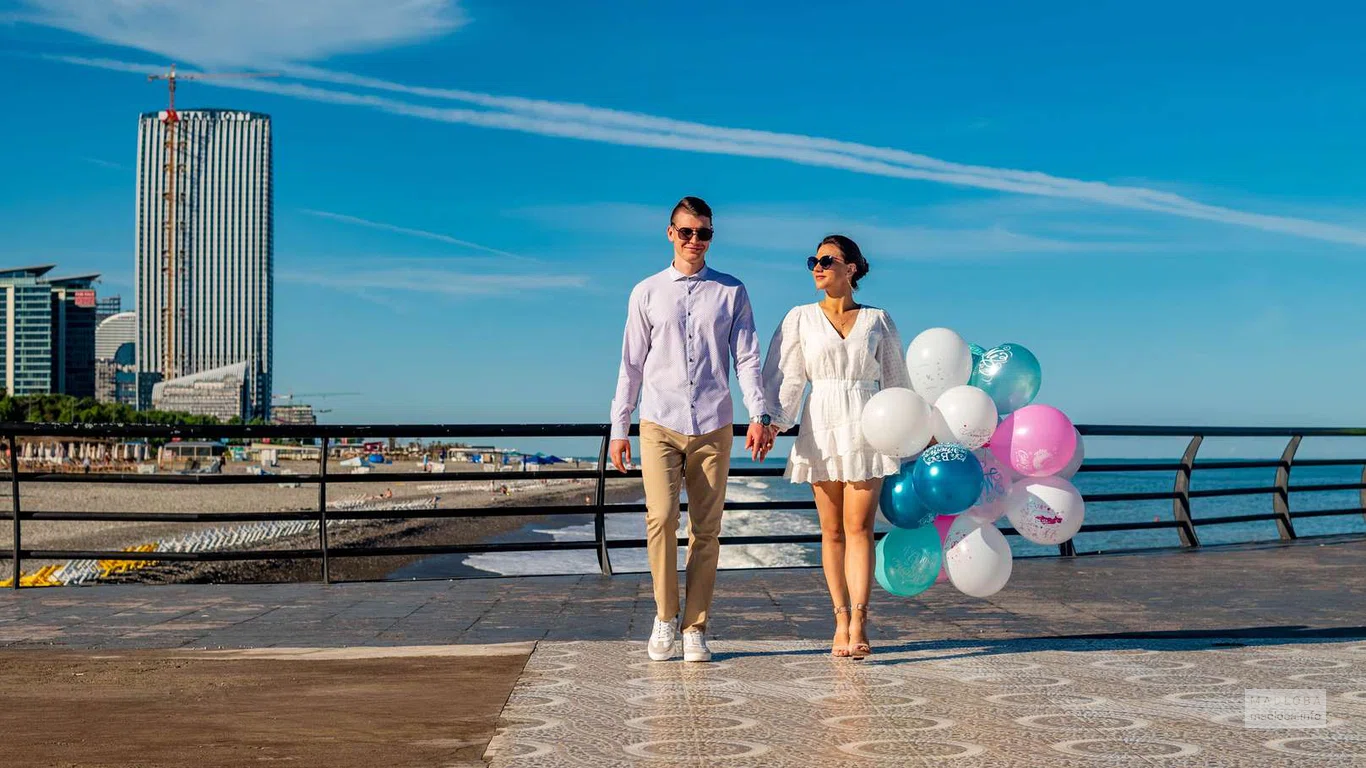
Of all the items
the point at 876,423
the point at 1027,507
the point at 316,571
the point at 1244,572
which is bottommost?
the point at 316,571

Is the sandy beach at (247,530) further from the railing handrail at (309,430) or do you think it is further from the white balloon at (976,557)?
the white balloon at (976,557)

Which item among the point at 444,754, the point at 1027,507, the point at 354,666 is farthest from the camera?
the point at 1027,507

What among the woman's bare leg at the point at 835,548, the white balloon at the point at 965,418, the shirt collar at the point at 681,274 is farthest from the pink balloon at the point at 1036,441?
the shirt collar at the point at 681,274

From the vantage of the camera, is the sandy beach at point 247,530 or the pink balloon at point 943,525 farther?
the sandy beach at point 247,530

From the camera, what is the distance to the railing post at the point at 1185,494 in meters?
10.2

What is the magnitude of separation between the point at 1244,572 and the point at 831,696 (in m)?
5.31

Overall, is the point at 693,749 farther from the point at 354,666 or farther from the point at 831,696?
the point at 354,666

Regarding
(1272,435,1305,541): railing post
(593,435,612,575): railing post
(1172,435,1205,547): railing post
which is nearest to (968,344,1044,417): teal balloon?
(593,435,612,575): railing post

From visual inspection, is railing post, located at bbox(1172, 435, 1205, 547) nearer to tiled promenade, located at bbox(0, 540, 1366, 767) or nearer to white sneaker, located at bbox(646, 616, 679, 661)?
tiled promenade, located at bbox(0, 540, 1366, 767)

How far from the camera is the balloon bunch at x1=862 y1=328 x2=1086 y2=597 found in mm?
4906

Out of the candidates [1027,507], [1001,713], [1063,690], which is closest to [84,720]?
[1001,713]

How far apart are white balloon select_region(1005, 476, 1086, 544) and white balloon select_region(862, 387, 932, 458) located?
1.94 feet

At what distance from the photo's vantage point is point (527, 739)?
349 cm

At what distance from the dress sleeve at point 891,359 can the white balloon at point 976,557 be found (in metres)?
0.63
